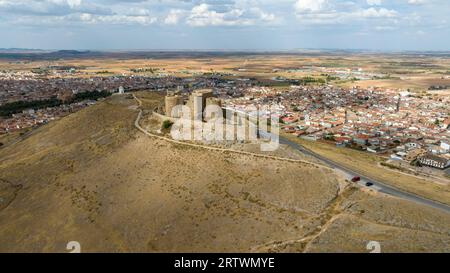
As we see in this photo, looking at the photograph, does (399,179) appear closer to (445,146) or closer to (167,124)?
(167,124)

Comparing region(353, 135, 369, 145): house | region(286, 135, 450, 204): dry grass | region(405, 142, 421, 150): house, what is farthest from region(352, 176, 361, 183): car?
region(405, 142, 421, 150): house

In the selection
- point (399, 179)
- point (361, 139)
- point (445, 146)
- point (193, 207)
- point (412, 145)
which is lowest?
point (412, 145)

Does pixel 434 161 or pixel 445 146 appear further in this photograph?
pixel 445 146

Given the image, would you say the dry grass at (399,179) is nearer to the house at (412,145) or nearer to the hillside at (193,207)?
the hillside at (193,207)

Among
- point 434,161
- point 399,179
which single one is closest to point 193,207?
point 399,179

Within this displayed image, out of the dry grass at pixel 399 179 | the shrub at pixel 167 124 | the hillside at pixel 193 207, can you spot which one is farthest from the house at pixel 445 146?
the shrub at pixel 167 124

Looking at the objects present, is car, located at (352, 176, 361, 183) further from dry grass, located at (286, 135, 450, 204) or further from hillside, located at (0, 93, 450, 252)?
dry grass, located at (286, 135, 450, 204)
